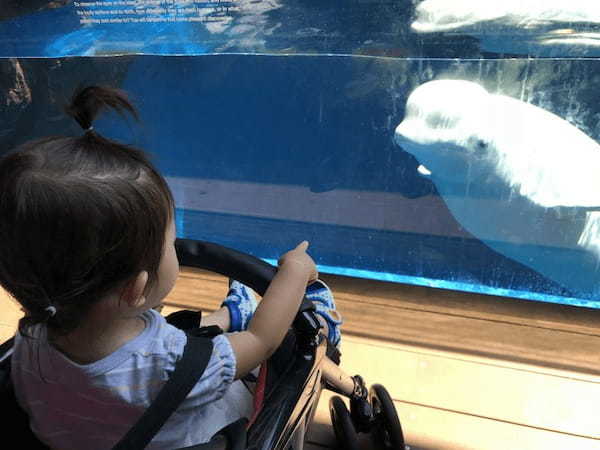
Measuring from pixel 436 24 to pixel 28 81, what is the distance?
4.99ft

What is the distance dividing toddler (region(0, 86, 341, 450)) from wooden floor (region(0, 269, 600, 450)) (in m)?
0.67

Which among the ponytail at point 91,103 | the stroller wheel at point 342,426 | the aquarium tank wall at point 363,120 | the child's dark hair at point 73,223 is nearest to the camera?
the child's dark hair at point 73,223

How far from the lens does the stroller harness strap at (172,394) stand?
1.84 feet

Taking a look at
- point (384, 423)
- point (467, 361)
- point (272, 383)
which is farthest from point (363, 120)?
point (272, 383)

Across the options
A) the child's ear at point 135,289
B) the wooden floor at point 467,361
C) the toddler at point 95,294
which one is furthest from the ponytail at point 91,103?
the wooden floor at point 467,361

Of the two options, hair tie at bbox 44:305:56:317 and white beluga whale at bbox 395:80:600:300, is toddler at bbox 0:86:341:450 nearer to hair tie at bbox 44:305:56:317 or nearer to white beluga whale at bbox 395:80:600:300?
hair tie at bbox 44:305:56:317

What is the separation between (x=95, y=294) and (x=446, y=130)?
1397mm

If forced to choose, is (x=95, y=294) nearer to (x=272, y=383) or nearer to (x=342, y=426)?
(x=272, y=383)

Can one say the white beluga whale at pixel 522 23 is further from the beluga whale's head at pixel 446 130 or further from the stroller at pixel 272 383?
the stroller at pixel 272 383

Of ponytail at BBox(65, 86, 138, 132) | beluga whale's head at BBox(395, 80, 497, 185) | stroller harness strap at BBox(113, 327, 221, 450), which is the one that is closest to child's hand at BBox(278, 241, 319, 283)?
stroller harness strap at BBox(113, 327, 221, 450)

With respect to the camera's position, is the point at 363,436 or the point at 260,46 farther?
the point at 260,46

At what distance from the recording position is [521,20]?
4.28ft

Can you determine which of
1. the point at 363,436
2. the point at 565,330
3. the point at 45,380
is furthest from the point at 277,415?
the point at 565,330

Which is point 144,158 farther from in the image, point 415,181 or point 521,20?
point 415,181
